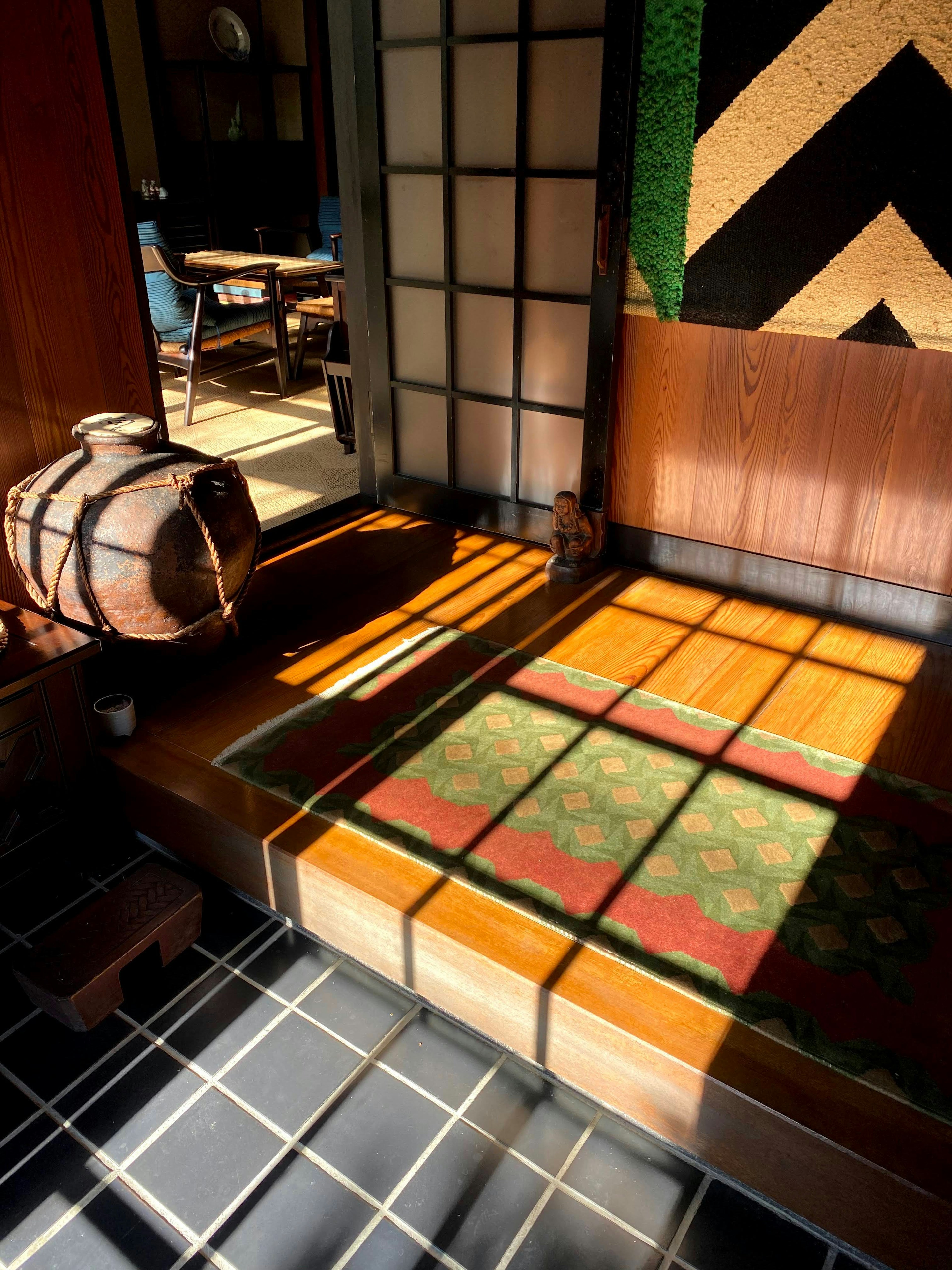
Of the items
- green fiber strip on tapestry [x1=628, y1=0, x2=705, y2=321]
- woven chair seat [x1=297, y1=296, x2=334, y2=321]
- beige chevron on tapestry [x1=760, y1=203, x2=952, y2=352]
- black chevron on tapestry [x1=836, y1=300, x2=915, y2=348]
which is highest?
green fiber strip on tapestry [x1=628, y1=0, x2=705, y2=321]

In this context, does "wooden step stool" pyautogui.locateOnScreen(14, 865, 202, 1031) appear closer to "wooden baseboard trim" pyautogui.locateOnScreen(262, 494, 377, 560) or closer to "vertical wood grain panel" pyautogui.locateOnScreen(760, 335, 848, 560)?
"wooden baseboard trim" pyautogui.locateOnScreen(262, 494, 377, 560)

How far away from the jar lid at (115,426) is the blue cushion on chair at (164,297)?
91.7 inches

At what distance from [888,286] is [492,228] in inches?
48.7

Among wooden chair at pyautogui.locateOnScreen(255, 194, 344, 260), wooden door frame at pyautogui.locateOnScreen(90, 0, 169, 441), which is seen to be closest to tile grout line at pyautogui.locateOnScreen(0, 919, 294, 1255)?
wooden door frame at pyautogui.locateOnScreen(90, 0, 169, 441)

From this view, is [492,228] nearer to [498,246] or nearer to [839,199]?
[498,246]

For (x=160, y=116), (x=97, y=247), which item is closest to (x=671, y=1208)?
(x=97, y=247)

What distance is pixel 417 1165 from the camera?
1.47 m

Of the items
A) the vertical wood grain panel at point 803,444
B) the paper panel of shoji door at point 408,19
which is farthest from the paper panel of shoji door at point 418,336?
the vertical wood grain panel at point 803,444

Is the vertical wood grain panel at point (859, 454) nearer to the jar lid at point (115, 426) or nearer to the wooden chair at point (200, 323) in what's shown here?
the jar lid at point (115, 426)

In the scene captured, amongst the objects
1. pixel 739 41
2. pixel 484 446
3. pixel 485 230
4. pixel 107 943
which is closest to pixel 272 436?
pixel 484 446

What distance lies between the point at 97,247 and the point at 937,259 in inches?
80.8

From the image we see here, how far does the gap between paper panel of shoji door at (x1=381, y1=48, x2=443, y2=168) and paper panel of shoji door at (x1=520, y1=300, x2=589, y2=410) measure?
0.59 m

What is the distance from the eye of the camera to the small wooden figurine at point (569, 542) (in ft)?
9.50

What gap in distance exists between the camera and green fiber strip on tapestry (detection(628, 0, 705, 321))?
237cm
